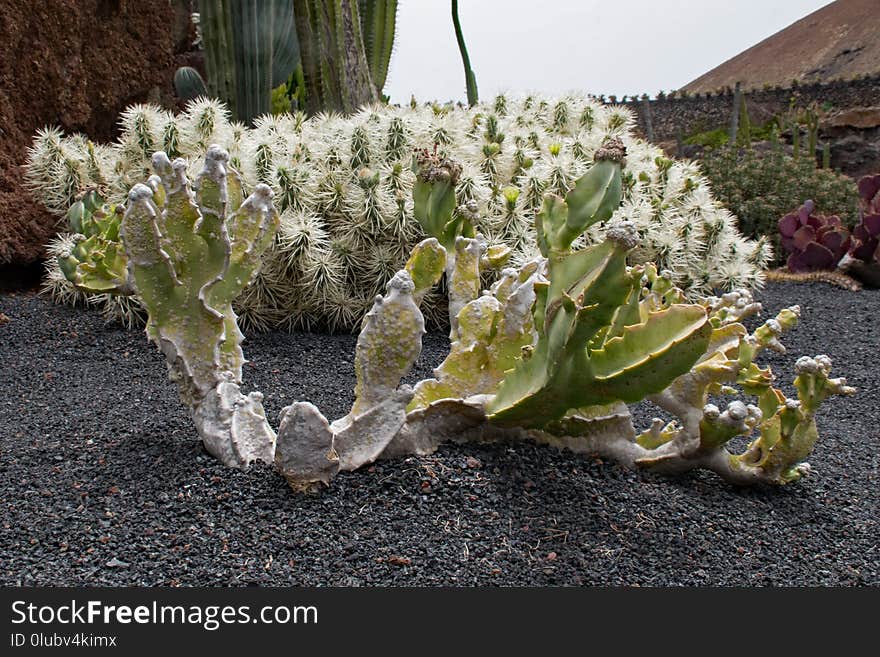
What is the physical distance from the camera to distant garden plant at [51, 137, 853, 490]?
194cm

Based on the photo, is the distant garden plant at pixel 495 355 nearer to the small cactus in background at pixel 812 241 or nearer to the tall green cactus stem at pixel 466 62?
the small cactus in background at pixel 812 241

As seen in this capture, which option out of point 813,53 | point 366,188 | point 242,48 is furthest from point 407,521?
point 813,53

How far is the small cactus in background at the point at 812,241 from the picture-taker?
278 inches

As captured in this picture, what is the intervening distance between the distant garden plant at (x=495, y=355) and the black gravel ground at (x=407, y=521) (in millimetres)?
84

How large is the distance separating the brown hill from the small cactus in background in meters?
9.88

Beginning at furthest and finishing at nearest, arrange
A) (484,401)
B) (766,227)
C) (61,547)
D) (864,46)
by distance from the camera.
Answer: (864,46) < (766,227) < (484,401) < (61,547)

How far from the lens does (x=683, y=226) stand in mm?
5238

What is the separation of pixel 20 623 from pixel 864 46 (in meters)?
19.7

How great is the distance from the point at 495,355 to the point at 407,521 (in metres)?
0.55

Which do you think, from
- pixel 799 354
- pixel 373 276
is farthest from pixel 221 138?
pixel 799 354

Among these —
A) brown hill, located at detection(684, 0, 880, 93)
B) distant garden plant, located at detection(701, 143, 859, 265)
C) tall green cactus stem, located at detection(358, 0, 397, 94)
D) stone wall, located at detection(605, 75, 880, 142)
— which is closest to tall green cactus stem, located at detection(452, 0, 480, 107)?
tall green cactus stem, located at detection(358, 0, 397, 94)

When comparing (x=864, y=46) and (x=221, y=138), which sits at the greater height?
(x=864, y=46)

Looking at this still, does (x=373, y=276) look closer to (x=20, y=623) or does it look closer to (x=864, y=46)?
(x=20, y=623)

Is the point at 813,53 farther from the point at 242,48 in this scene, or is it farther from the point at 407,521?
the point at 407,521
